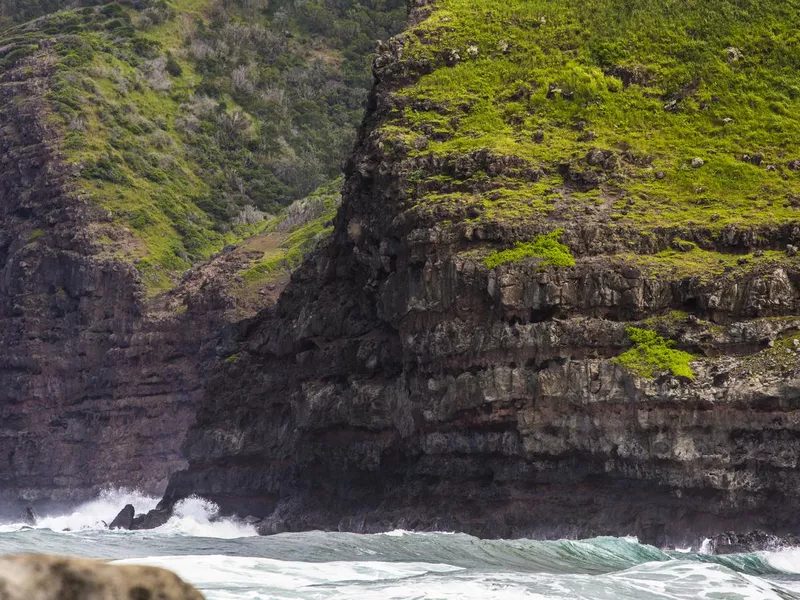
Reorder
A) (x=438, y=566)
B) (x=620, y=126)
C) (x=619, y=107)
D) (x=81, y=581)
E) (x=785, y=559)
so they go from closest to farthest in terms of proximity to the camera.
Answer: (x=81, y=581), (x=438, y=566), (x=785, y=559), (x=620, y=126), (x=619, y=107)

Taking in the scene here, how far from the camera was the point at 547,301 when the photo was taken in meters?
61.0

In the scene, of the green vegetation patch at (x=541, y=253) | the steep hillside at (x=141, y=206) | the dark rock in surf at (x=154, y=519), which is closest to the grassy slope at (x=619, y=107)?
the green vegetation patch at (x=541, y=253)

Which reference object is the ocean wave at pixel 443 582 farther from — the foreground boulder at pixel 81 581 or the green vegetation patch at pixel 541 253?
the green vegetation patch at pixel 541 253

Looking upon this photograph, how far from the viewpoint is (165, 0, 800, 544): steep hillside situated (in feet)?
183

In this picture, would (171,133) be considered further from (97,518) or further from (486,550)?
(486,550)

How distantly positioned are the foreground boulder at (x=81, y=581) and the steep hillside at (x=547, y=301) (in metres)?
43.0

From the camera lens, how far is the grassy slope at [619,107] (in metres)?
67.4

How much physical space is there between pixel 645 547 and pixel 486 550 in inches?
248

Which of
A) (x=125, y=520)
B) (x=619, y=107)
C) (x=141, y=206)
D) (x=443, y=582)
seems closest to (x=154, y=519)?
(x=125, y=520)

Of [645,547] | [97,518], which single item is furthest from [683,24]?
[97,518]

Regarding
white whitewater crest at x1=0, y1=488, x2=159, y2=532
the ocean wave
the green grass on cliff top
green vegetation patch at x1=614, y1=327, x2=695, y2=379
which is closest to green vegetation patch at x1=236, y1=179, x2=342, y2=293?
white whitewater crest at x1=0, y1=488, x2=159, y2=532

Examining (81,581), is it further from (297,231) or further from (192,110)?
(192,110)

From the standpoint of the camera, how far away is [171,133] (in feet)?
530

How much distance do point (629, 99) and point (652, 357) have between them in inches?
1028
